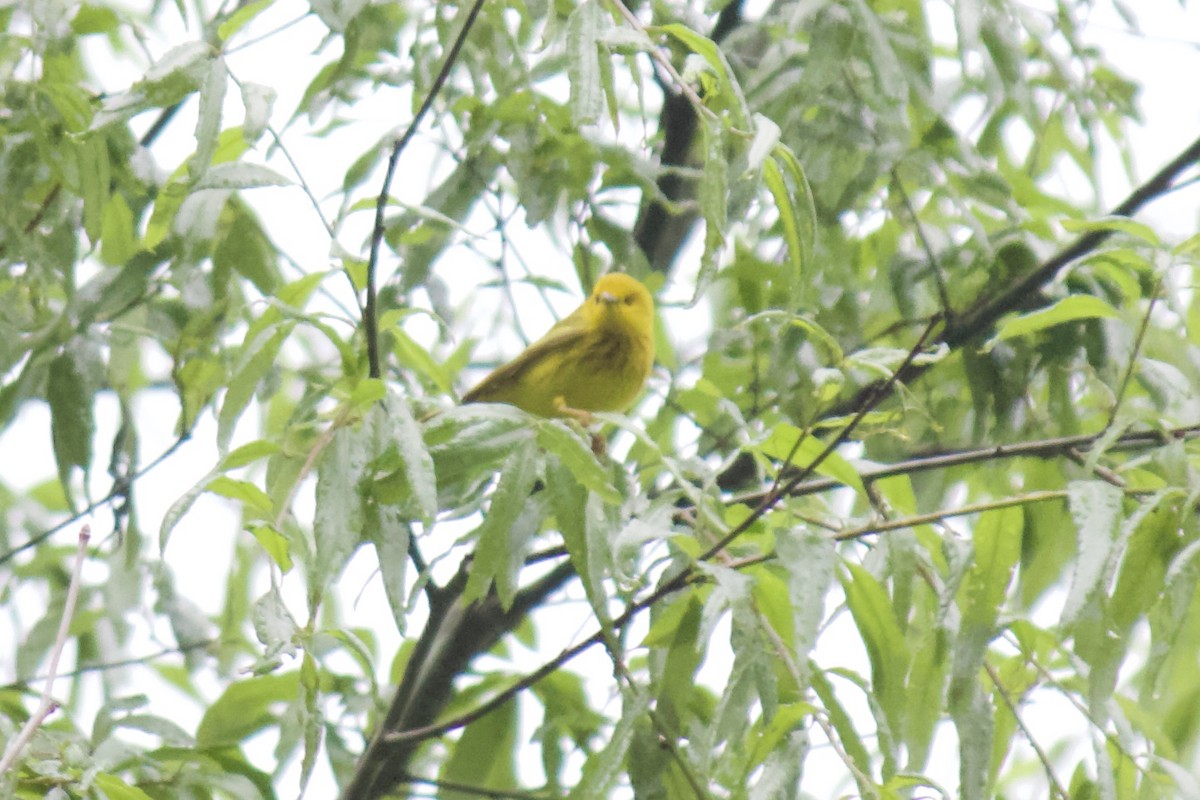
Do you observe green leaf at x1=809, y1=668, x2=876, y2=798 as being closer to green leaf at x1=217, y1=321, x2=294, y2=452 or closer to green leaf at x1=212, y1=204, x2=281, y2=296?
green leaf at x1=217, y1=321, x2=294, y2=452

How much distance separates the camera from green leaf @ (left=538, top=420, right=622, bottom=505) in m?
1.82

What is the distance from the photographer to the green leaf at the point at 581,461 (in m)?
1.82

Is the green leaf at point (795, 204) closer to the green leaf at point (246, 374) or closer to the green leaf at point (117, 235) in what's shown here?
the green leaf at point (246, 374)

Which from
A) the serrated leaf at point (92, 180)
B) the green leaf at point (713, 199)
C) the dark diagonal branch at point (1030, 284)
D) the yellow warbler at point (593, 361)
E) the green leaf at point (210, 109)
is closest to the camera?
the green leaf at point (713, 199)

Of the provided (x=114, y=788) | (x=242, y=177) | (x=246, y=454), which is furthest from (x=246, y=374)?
(x=114, y=788)

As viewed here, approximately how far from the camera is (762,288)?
3381mm

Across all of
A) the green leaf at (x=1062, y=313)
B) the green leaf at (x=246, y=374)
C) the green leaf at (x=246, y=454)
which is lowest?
the green leaf at (x=246, y=454)

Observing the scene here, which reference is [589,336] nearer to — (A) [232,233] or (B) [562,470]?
(A) [232,233]

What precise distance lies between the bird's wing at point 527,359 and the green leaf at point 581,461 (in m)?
1.99

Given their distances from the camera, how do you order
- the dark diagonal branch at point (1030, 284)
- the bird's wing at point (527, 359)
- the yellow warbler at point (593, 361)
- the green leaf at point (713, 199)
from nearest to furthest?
the green leaf at point (713, 199) < the dark diagonal branch at point (1030, 284) < the bird's wing at point (527, 359) < the yellow warbler at point (593, 361)

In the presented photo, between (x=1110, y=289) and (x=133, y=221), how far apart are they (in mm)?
1930

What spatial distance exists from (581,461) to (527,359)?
85.7 inches

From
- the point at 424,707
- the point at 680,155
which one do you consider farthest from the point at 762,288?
the point at 424,707

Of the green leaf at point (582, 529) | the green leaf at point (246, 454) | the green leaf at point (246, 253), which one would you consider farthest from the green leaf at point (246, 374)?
the green leaf at point (246, 253)
